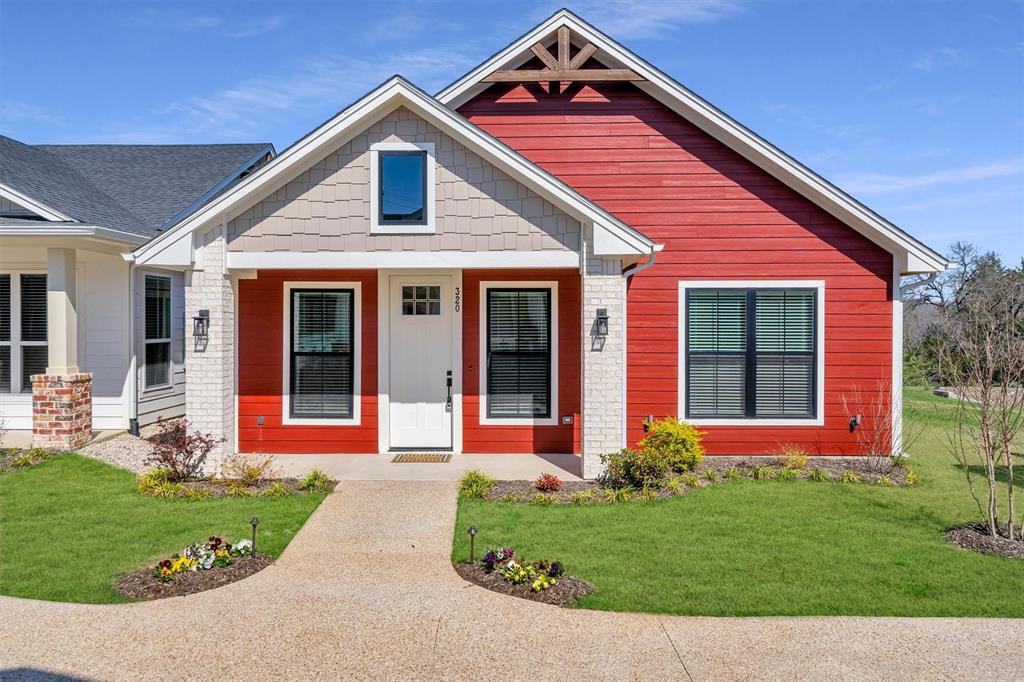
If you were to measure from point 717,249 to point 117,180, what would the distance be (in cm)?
1235

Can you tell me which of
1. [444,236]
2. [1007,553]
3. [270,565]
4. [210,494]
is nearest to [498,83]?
[444,236]

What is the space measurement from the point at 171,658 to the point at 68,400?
25.5 feet

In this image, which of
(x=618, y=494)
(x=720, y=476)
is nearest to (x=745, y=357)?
(x=720, y=476)

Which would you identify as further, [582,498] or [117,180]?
[117,180]

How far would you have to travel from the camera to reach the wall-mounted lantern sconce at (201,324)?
30.9 feet

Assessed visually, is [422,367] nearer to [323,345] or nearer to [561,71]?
[323,345]

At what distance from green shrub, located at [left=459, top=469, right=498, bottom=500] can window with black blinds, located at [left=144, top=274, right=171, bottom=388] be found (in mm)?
7587

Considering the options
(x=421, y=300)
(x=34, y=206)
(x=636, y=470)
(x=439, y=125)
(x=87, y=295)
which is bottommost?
(x=636, y=470)

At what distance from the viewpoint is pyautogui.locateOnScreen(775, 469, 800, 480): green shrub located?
368 inches

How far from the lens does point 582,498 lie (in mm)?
8219

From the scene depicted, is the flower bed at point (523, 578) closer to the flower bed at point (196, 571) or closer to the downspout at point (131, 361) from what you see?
the flower bed at point (196, 571)

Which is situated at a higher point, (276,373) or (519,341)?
(519,341)

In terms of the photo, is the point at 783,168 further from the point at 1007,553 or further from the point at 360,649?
the point at 360,649

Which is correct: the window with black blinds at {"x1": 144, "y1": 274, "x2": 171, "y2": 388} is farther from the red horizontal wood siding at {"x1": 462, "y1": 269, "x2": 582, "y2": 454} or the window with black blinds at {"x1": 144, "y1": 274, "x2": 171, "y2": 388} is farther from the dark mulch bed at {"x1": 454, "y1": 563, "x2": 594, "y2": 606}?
the dark mulch bed at {"x1": 454, "y1": 563, "x2": 594, "y2": 606}
